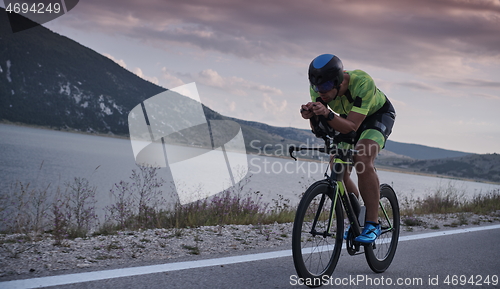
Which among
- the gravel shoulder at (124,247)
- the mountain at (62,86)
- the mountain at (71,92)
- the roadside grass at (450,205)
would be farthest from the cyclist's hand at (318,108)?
the mountain at (62,86)

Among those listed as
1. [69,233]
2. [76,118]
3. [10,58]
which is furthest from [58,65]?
[69,233]

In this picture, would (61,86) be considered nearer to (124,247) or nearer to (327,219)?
(124,247)

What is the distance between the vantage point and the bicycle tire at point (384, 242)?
12.1 feet

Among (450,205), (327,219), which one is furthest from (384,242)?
(450,205)

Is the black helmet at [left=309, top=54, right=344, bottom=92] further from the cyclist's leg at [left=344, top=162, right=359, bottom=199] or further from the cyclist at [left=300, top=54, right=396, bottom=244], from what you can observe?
the cyclist's leg at [left=344, top=162, right=359, bottom=199]

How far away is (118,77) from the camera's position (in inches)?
7328

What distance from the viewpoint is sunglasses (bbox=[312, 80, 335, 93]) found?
3098mm

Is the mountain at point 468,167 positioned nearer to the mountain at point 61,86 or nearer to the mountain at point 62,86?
the mountain at point 62,86

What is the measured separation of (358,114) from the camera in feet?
10.2

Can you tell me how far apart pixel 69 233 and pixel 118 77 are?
195 metres

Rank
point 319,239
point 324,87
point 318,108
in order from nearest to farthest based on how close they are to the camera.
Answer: point 318,108 → point 324,87 → point 319,239

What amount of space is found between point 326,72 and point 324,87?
15 cm

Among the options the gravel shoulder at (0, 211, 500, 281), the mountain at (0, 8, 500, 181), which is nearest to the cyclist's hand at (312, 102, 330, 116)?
the gravel shoulder at (0, 211, 500, 281)

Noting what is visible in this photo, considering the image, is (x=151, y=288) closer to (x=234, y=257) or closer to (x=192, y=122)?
(x=234, y=257)
